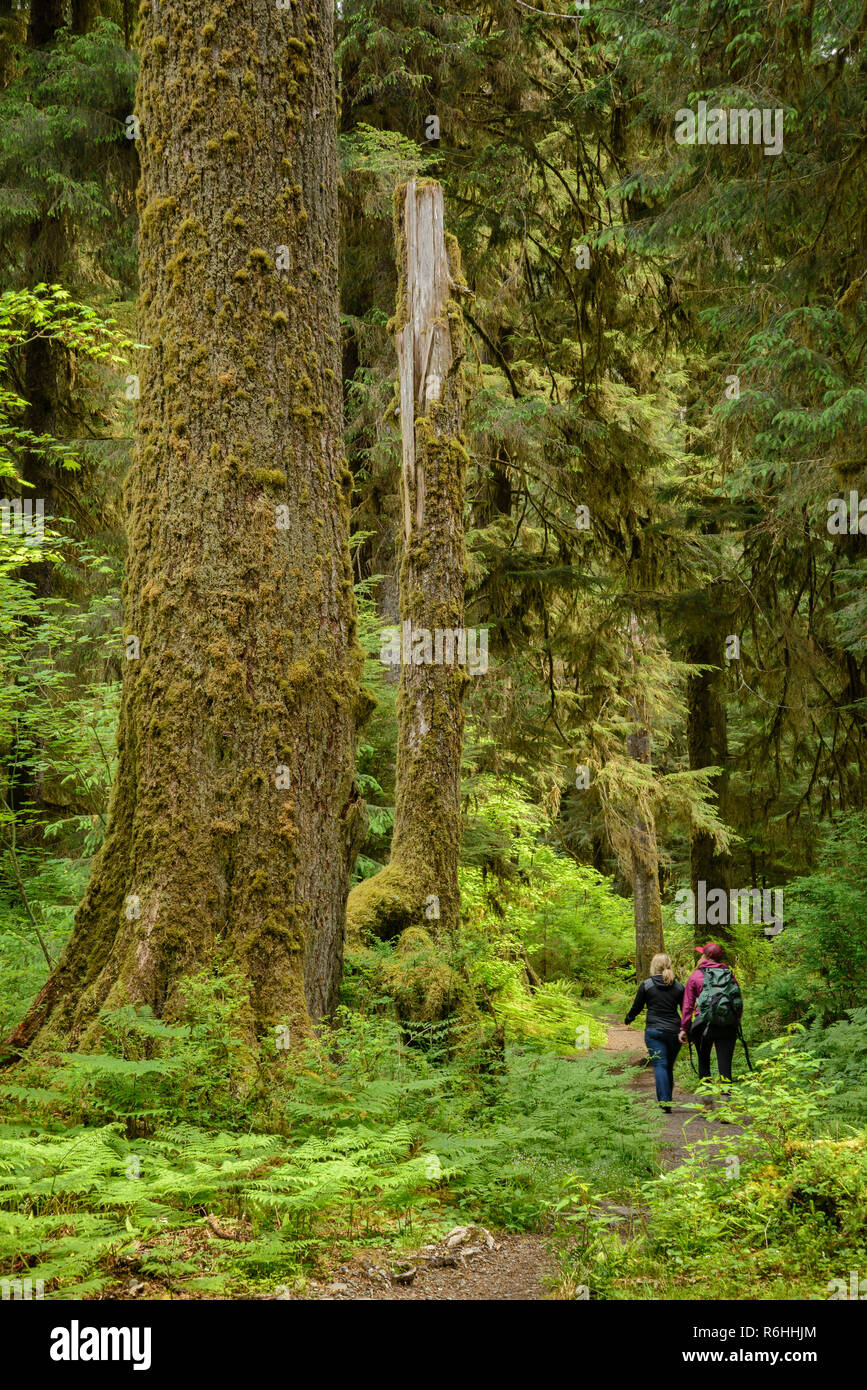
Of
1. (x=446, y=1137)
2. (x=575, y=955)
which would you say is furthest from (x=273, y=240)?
(x=575, y=955)

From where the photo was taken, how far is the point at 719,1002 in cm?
933

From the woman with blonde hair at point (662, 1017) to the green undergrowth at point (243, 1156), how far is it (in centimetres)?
375

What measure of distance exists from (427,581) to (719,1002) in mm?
4641

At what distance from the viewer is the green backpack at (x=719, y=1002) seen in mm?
9312

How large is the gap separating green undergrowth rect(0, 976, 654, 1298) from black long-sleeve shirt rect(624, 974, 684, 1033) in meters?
4.06

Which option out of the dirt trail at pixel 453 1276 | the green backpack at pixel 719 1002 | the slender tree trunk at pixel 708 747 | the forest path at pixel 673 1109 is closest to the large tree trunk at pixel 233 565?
the dirt trail at pixel 453 1276

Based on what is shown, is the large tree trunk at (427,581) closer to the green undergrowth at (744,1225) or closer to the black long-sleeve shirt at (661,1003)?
the black long-sleeve shirt at (661,1003)

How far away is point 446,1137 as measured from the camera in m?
4.99

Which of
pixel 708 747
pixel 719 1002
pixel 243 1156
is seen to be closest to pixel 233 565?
pixel 243 1156

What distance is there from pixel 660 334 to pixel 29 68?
9170mm

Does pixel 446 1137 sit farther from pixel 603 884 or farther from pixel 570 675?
pixel 603 884

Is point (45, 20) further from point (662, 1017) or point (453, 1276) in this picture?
point (453, 1276)
